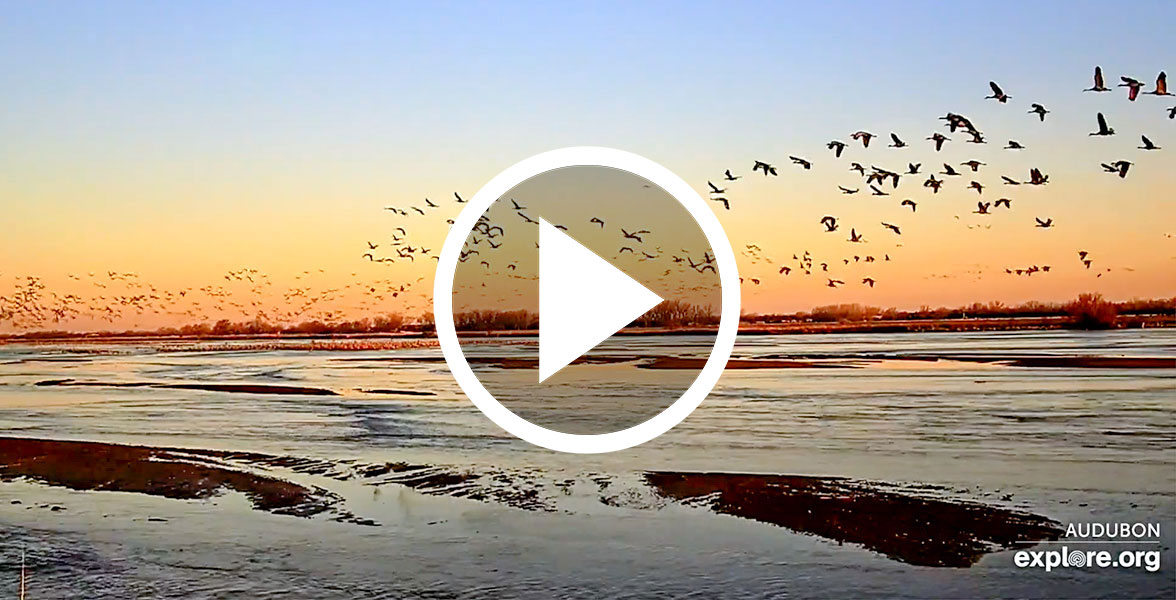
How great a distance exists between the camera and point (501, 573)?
1169 cm

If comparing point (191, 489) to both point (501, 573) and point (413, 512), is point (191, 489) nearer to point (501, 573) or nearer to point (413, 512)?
point (413, 512)

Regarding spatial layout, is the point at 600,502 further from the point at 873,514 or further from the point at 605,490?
the point at 873,514

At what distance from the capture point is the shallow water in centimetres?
1126

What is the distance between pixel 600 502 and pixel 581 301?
11.3ft

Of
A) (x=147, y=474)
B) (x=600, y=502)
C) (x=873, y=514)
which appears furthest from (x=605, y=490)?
(x=147, y=474)

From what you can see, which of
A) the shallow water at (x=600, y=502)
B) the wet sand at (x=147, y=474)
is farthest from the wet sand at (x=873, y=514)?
the wet sand at (x=147, y=474)

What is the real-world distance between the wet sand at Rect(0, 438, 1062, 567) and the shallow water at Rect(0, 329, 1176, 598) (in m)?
0.36

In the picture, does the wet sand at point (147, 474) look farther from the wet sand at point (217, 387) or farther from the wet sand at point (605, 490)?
the wet sand at point (217, 387)

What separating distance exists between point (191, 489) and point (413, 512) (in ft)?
12.9

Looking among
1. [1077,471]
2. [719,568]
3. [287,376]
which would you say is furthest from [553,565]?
[287,376]

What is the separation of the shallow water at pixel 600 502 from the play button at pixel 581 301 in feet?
7.28

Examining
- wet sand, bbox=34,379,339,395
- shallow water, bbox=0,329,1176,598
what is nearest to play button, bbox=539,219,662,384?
shallow water, bbox=0,329,1176,598

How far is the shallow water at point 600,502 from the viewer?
36.9 feet

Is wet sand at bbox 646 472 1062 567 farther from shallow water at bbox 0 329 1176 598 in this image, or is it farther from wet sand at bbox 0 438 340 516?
wet sand at bbox 0 438 340 516
